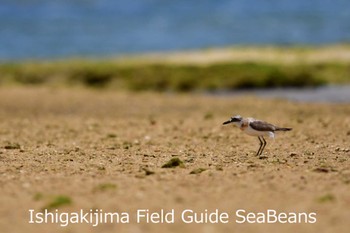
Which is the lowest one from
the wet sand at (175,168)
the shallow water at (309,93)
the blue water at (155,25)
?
the wet sand at (175,168)

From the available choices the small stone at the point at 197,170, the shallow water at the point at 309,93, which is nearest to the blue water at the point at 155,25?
the shallow water at the point at 309,93

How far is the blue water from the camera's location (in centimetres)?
4966

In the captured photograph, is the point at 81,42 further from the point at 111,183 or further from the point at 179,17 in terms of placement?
the point at 111,183

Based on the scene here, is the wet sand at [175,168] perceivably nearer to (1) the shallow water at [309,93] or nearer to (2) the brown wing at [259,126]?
(2) the brown wing at [259,126]

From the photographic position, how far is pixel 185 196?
10.5 metres

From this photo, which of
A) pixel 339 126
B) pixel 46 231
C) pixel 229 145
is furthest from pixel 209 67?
pixel 46 231

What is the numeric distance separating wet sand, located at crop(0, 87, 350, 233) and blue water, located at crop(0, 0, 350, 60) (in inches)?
974

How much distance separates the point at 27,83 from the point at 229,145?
20.2 m

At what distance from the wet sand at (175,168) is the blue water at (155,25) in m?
24.7

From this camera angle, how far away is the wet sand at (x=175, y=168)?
979 cm

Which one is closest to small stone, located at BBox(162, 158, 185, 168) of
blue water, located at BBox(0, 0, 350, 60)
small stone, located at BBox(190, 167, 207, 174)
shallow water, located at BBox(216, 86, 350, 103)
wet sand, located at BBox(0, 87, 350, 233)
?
wet sand, located at BBox(0, 87, 350, 233)

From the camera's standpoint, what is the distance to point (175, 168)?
12875 millimetres

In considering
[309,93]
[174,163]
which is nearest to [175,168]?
[174,163]

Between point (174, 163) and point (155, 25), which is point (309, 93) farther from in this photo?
point (155, 25)
